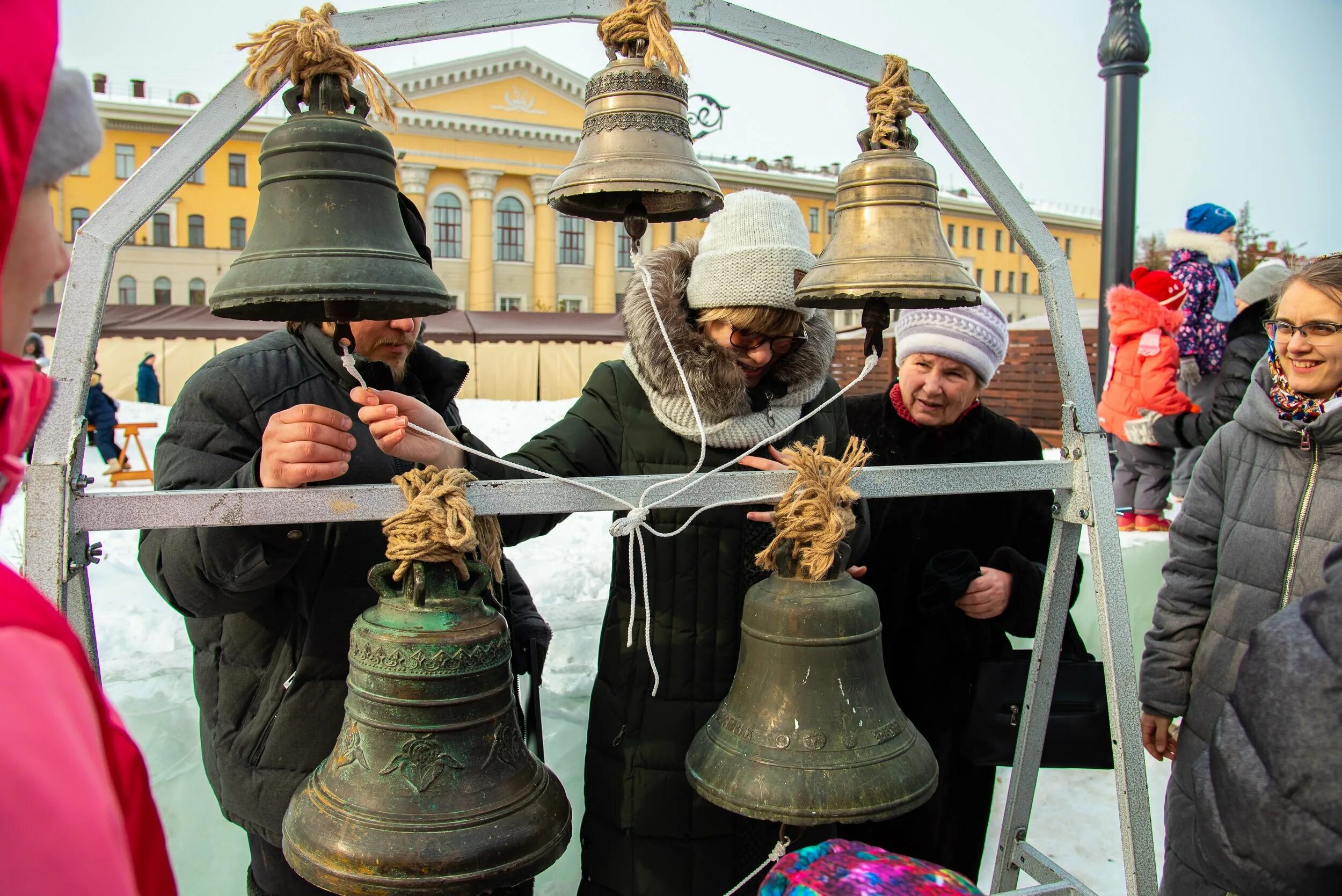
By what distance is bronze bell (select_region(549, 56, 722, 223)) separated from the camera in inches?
66.7

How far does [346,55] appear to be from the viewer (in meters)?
1.52

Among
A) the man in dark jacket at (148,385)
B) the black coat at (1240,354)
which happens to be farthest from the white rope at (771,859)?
the man in dark jacket at (148,385)

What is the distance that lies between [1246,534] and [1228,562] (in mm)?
85

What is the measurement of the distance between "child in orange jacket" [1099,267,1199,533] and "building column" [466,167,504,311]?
3540 cm

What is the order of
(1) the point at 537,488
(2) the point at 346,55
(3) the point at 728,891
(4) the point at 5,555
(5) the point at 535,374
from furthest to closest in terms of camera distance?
(5) the point at 535,374 < (4) the point at 5,555 < (3) the point at 728,891 < (1) the point at 537,488 < (2) the point at 346,55

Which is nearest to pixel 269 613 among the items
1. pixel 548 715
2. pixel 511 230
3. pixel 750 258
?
pixel 750 258

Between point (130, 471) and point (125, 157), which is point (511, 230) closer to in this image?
point (125, 157)

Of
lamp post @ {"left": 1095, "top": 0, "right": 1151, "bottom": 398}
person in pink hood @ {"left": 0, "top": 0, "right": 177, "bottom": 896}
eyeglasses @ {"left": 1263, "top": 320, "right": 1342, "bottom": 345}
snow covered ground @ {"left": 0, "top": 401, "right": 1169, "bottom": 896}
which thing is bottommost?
snow covered ground @ {"left": 0, "top": 401, "right": 1169, "bottom": 896}

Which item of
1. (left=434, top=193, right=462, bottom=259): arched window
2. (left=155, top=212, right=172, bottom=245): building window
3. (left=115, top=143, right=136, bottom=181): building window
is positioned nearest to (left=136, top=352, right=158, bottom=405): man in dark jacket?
(left=434, top=193, right=462, bottom=259): arched window

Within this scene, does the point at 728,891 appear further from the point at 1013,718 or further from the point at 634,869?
the point at 1013,718

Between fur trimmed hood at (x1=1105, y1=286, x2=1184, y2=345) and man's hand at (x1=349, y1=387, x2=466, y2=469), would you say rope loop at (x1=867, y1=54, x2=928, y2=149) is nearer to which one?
man's hand at (x1=349, y1=387, x2=466, y2=469)

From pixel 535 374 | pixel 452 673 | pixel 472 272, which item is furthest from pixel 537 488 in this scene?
pixel 472 272

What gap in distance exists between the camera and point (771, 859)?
1732 millimetres

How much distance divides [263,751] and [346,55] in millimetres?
1380
